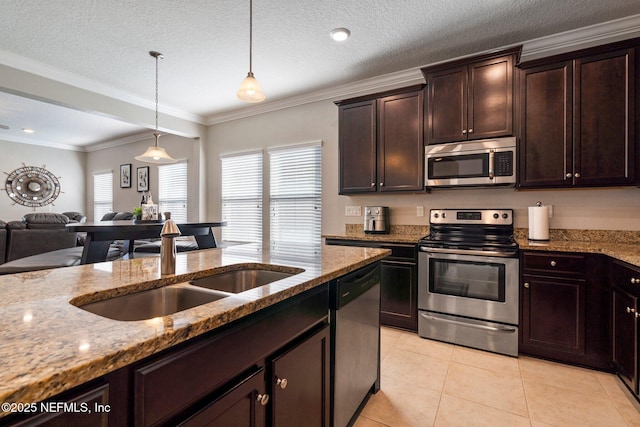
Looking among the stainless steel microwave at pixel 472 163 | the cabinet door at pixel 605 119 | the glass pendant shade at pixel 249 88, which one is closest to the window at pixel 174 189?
the glass pendant shade at pixel 249 88

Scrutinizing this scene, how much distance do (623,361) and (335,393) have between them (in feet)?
6.48

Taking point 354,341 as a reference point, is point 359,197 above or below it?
above

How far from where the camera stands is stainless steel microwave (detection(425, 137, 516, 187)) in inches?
→ 103

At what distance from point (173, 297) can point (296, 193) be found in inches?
119

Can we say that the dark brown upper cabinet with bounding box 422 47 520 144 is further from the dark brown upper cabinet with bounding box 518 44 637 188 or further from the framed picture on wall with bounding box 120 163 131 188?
the framed picture on wall with bounding box 120 163 131 188

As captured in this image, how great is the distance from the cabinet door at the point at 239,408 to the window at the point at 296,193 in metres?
2.89

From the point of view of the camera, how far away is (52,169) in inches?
284

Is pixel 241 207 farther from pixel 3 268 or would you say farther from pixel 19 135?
pixel 19 135

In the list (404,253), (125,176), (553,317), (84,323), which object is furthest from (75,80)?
(553,317)

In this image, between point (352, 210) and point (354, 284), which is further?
point (352, 210)

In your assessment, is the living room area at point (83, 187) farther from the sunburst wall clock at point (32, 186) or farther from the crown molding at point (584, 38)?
the crown molding at point (584, 38)

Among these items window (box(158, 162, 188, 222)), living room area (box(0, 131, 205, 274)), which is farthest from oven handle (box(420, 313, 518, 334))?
window (box(158, 162, 188, 222))

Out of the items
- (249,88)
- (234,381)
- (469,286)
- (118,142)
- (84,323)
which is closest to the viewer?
(84,323)

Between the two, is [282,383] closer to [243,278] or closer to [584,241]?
[243,278]
